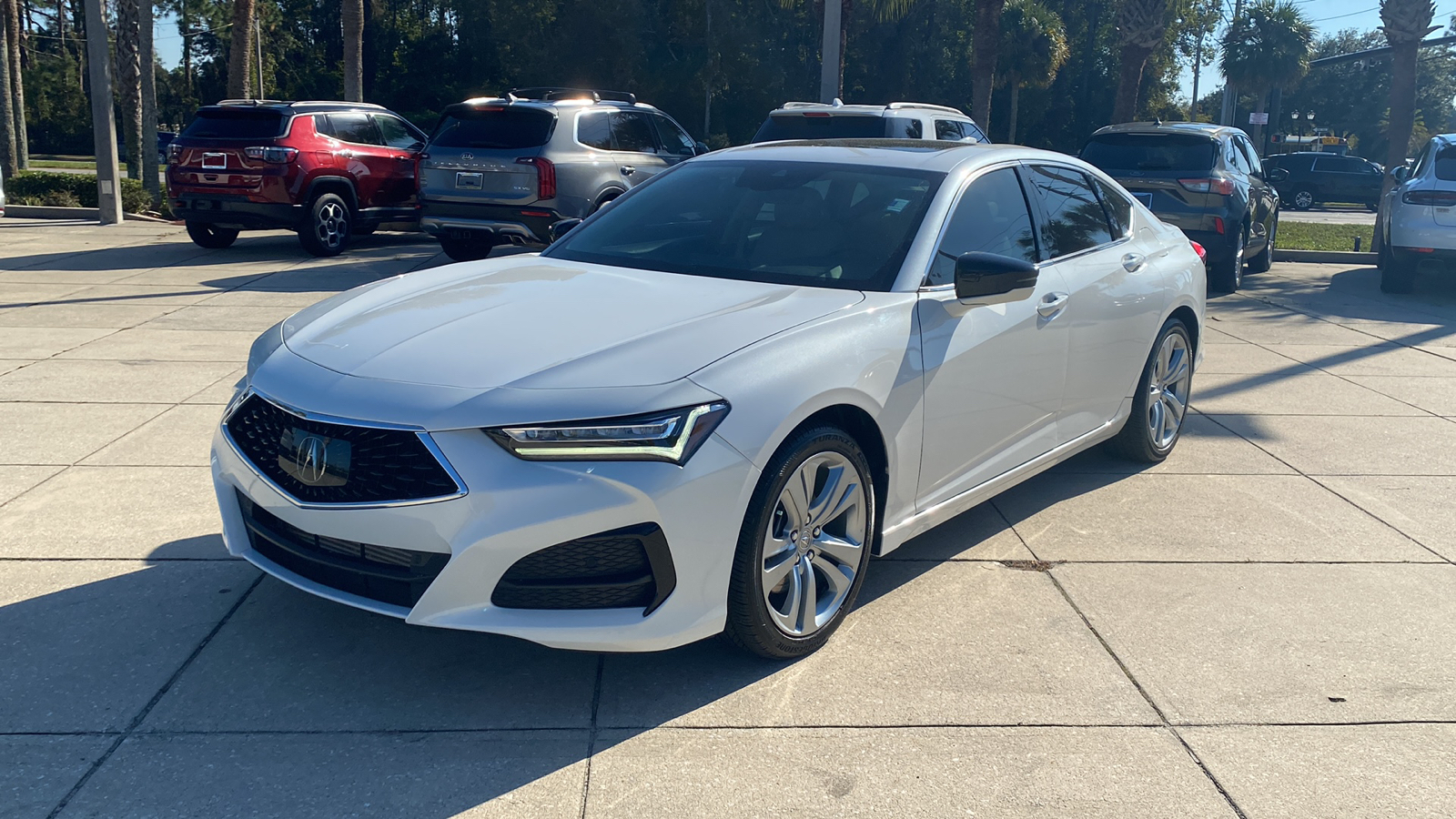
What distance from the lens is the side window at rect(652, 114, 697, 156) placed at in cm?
1409

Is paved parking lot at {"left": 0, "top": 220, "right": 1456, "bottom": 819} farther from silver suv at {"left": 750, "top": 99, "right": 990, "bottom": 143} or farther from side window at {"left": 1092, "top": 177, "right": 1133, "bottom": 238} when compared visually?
A: silver suv at {"left": 750, "top": 99, "right": 990, "bottom": 143}

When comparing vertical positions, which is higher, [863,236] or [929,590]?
[863,236]

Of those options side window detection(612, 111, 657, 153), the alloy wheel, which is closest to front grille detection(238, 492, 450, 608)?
the alloy wheel

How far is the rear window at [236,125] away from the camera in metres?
13.4

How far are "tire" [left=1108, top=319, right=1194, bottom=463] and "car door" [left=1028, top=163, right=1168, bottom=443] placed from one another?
200mm

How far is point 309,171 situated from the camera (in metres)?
13.6

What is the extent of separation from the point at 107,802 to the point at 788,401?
2053mm

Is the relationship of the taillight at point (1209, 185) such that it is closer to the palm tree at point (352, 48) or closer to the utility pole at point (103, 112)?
the utility pole at point (103, 112)

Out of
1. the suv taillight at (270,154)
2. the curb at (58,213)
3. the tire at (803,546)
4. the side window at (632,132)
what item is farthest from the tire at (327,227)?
the tire at (803,546)

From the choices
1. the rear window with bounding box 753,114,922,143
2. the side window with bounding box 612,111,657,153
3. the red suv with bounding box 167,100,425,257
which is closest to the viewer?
the rear window with bounding box 753,114,922,143

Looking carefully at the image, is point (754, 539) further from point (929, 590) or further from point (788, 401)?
point (929, 590)

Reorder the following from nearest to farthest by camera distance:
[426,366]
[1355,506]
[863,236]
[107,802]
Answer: [107,802], [426,366], [863,236], [1355,506]

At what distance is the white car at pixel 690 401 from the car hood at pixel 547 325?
0.04 ft

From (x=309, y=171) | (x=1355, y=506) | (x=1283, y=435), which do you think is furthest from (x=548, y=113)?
(x=1355, y=506)
